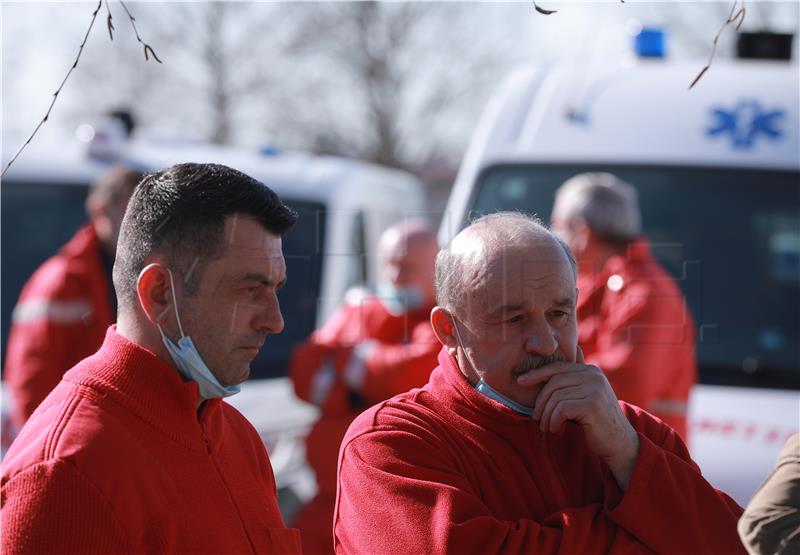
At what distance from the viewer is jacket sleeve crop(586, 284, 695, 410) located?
13.8 feet

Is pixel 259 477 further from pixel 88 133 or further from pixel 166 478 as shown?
pixel 88 133

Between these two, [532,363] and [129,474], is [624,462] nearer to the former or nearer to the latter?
[532,363]

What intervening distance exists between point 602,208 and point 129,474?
2834mm

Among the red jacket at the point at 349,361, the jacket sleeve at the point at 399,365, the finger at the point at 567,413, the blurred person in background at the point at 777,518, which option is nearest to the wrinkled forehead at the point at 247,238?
the finger at the point at 567,413

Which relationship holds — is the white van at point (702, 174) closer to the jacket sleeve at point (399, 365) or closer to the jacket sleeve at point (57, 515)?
the jacket sleeve at point (399, 365)

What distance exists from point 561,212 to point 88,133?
3.05 meters

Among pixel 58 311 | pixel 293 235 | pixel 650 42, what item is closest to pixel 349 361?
pixel 293 235

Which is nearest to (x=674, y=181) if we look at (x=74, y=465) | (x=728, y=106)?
(x=728, y=106)

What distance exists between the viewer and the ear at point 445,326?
2545 mm

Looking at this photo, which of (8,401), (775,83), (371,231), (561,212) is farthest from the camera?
(371,231)

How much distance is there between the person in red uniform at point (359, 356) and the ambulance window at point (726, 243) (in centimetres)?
35

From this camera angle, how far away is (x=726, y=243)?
519 centimetres

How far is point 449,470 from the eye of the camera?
234cm

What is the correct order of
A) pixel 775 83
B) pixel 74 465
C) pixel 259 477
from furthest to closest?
1. pixel 775 83
2. pixel 259 477
3. pixel 74 465
